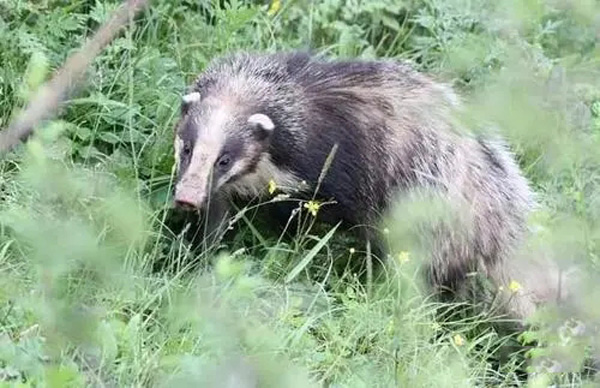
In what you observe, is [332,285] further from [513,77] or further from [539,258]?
[513,77]

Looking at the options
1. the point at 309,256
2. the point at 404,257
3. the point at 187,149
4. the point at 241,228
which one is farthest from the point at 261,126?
the point at 404,257

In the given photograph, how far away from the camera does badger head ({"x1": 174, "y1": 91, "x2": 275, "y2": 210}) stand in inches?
205

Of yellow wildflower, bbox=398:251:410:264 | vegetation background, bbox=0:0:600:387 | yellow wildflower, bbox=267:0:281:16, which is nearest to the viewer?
vegetation background, bbox=0:0:600:387

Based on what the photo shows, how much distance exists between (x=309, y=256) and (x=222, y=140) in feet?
1.98

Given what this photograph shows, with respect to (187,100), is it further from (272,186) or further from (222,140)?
(272,186)

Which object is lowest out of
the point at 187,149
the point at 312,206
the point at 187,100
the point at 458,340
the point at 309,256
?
the point at 458,340

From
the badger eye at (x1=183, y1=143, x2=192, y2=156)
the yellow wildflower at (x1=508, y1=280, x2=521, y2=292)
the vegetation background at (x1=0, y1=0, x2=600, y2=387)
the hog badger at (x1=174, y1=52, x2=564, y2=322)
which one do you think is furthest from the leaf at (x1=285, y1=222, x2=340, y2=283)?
the yellow wildflower at (x1=508, y1=280, x2=521, y2=292)

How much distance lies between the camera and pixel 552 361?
3863 mm

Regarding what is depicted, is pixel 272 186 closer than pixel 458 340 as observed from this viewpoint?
No

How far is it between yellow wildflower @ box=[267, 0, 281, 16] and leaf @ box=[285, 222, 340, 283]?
1609mm

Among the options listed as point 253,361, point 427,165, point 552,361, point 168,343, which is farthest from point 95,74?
point 253,361

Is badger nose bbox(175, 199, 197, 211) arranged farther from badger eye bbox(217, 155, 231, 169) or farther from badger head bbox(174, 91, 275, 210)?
badger eye bbox(217, 155, 231, 169)

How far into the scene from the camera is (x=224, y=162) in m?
5.29

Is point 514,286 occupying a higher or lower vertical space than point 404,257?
lower
